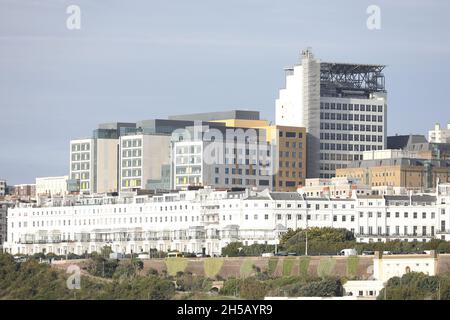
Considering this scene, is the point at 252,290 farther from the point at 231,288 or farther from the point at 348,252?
the point at 348,252

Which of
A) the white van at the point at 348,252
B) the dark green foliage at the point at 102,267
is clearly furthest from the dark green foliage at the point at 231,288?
the white van at the point at 348,252

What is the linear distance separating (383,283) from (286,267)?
75.9 feet

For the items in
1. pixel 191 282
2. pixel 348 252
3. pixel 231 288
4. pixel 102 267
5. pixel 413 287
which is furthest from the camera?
pixel 348 252

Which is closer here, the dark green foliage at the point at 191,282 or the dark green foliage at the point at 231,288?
the dark green foliage at the point at 231,288

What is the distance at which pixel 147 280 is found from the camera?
168875 millimetres

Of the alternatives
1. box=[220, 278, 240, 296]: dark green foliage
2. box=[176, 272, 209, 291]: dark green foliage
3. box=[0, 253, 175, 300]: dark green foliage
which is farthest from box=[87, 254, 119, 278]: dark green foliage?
box=[220, 278, 240, 296]: dark green foliage

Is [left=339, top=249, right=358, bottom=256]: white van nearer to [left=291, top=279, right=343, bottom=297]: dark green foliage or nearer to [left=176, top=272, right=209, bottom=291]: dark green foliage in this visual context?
[left=176, top=272, right=209, bottom=291]: dark green foliage

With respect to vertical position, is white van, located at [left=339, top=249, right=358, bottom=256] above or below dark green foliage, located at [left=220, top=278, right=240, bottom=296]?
above

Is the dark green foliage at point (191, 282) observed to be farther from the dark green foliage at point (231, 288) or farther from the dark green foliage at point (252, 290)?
the dark green foliage at point (252, 290)

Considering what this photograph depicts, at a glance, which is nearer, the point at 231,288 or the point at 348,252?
the point at 231,288

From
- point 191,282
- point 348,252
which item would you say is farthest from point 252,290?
point 348,252

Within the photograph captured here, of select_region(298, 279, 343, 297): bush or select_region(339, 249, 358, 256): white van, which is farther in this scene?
select_region(339, 249, 358, 256): white van

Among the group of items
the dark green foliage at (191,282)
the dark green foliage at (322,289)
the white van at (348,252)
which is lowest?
the dark green foliage at (191,282)
